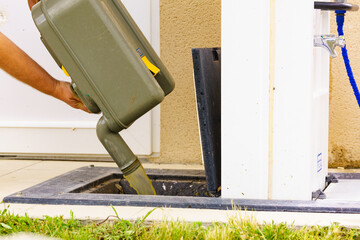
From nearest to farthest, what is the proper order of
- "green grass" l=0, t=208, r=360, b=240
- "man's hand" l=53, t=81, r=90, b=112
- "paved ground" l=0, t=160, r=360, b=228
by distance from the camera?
"green grass" l=0, t=208, r=360, b=240 < "paved ground" l=0, t=160, r=360, b=228 < "man's hand" l=53, t=81, r=90, b=112

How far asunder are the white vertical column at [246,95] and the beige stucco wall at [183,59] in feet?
3.20

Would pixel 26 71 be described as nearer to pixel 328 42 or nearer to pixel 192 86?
pixel 192 86

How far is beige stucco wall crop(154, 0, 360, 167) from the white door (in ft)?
0.27

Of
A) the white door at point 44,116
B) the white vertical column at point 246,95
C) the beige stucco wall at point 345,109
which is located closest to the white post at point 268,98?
the white vertical column at point 246,95

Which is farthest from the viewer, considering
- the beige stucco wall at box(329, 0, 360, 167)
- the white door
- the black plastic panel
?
the white door

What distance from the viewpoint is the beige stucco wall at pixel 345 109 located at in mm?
3092

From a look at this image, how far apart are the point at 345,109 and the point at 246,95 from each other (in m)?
1.10

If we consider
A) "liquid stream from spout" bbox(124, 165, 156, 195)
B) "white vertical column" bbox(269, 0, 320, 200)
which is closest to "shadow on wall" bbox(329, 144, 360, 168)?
"white vertical column" bbox(269, 0, 320, 200)

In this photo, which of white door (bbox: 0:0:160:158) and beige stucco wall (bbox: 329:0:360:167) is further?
white door (bbox: 0:0:160:158)

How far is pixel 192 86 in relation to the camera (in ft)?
10.6

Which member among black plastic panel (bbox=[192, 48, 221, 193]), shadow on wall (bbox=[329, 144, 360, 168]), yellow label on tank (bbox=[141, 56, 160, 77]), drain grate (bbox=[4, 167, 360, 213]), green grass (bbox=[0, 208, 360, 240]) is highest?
yellow label on tank (bbox=[141, 56, 160, 77])

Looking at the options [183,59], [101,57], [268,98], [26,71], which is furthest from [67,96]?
[268,98]

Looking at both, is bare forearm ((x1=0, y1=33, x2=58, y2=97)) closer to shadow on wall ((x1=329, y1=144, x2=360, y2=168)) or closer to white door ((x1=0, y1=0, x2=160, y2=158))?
white door ((x1=0, y1=0, x2=160, y2=158))

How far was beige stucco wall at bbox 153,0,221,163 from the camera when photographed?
125 inches
